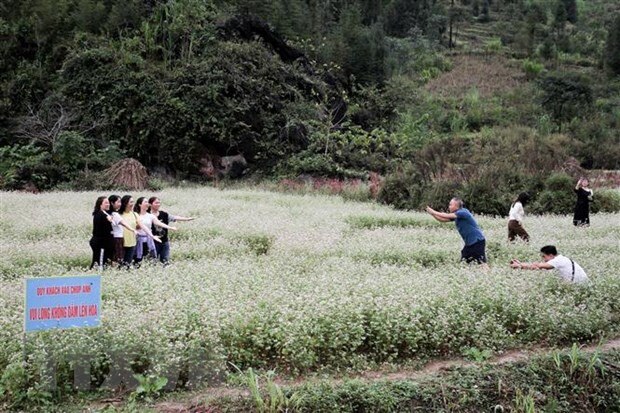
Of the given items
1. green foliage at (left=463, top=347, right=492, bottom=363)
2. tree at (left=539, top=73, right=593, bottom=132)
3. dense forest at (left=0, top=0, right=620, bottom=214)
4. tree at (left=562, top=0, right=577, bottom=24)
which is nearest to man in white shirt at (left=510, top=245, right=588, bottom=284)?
green foliage at (left=463, top=347, right=492, bottom=363)

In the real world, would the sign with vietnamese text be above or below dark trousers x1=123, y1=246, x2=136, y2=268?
above

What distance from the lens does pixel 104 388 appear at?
6625 mm

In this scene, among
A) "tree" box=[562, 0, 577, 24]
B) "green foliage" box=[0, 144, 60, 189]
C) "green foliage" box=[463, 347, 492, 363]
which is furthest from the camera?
"tree" box=[562, 0, 577, 24]

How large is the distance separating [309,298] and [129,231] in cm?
488

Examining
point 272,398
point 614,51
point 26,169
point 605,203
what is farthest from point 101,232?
point 614,51

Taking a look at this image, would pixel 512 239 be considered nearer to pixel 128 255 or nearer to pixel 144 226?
pixel 144 226

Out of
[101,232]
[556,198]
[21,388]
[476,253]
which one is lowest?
[21,388]

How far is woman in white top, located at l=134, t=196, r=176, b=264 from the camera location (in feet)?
40.4

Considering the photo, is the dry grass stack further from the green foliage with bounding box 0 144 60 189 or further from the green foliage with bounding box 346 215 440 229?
the green foliage with bounding box 346 215 440 229

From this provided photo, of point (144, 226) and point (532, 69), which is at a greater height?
point (532, 69)

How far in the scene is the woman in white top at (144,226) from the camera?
12320 millimetres

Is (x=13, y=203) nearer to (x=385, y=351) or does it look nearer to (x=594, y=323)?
(x=385, y=351)

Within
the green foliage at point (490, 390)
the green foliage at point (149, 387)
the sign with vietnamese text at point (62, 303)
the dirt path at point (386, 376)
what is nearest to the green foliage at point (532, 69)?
the dirt path at point (386, 376)

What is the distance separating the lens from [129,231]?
39.2 ft
